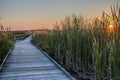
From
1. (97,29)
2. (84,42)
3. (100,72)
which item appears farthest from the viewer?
(84,42)

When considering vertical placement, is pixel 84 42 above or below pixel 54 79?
above

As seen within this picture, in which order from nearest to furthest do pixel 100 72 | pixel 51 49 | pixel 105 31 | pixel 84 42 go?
pixel 100 72
pixel 105 31
pixel 84 42
pixel 51 49

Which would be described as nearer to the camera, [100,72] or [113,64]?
[113,64]

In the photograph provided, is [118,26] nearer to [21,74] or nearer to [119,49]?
[119,49]

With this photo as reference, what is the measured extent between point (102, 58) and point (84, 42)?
2.02 meters

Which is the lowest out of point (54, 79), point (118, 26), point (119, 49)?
point (54, 79)

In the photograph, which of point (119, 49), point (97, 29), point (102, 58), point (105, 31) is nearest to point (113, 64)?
point (119, 49)

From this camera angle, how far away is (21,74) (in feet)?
19.9

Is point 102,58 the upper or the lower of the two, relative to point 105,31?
lower

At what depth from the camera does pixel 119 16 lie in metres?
3.38

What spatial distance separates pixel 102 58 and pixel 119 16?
99cm

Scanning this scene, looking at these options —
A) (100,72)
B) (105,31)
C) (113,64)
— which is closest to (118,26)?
(113,64)

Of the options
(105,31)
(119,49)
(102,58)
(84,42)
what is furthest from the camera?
(84,42)

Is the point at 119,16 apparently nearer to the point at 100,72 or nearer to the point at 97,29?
the point at 100,72
